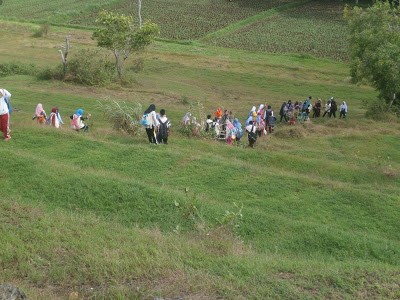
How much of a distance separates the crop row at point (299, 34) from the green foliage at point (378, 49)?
14737 millimetres

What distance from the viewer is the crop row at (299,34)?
147ft

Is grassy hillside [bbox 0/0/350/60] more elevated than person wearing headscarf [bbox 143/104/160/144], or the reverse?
grassy hillside [bbox 0/0/350/60]

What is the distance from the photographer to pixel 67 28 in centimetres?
5231

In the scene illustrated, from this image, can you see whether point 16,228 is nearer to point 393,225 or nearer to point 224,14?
point 393,225

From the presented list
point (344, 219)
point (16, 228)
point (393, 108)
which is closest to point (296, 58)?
point (393, 108)

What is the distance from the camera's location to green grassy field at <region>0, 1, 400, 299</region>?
8.02 metres

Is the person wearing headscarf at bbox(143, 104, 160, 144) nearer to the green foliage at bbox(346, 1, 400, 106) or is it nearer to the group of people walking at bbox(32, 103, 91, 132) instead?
the group of people walking at bbox(32, 103, 91, 132)

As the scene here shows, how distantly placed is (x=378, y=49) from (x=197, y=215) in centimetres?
1710

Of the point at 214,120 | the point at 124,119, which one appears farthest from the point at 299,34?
the point at 124,119

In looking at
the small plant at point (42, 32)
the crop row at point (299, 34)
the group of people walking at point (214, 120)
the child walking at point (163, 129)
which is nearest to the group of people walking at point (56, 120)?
the group of people walking at point (214, 120)

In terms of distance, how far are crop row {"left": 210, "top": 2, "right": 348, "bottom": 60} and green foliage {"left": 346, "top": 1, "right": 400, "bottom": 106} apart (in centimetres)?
1474

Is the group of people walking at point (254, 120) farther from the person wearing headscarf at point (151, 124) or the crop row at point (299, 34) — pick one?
the crop row at point (299, 34)

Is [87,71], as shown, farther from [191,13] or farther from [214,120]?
[191,13]

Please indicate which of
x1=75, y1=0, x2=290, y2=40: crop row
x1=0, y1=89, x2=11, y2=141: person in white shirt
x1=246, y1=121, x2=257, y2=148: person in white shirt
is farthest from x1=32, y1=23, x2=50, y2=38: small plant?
x1=0, y1=89, x2=11, y2=141: person in white shirt
